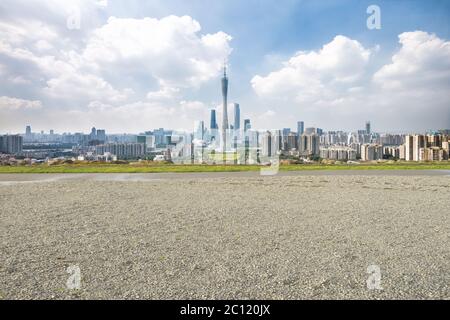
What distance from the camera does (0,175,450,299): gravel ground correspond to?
4324 mm

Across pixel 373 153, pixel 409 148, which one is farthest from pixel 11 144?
pixel 409 148

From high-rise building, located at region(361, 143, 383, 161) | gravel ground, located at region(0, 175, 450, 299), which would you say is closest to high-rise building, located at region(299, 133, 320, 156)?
high-rise building, located at region(361, 143, 383, 161)

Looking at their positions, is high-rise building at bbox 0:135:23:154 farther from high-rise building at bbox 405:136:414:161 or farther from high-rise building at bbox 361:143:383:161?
high-rise building at bbox 405:136:414:161

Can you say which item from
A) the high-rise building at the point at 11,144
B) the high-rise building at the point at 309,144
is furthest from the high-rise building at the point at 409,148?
the high-rise building at the point at 11,144

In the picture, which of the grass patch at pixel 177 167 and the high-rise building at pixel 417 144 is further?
the high-rise building at pixel 417 144

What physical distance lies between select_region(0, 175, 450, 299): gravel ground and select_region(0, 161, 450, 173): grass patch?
856 centimetres

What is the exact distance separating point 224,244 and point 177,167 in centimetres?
1638

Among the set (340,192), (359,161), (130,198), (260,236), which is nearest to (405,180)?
(340,192)

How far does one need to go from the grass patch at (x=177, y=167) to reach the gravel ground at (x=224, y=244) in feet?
28.1

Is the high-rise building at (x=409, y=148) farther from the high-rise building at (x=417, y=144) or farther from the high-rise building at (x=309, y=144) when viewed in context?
the high-rise building at (x=309, y=144)

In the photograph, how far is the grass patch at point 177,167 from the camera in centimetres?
2078

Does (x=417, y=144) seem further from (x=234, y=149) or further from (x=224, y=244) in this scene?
(x=224, y=244)

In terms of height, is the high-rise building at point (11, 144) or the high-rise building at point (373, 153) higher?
the high-rise building at point (11, 144)

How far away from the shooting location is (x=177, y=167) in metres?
22.1
